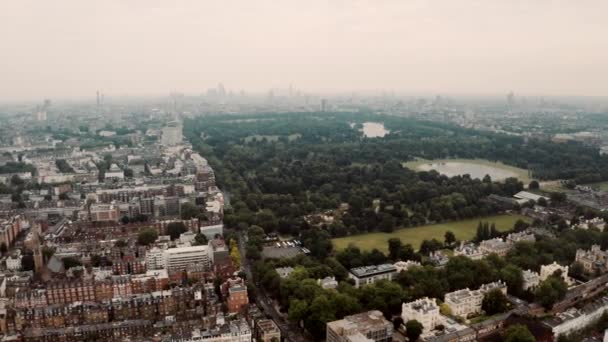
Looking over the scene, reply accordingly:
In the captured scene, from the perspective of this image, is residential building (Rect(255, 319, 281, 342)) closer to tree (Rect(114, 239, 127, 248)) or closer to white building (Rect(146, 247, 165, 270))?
white building (Rect(146, 247, 165, 270))

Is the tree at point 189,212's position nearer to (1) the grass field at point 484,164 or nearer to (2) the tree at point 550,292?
(2) the tree at point 550,292

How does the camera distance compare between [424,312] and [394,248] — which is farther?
[394,248]

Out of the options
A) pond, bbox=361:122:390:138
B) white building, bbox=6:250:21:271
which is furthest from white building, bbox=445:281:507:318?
pond, bbox=361:122:390:138

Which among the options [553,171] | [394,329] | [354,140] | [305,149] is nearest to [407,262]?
[394,329]

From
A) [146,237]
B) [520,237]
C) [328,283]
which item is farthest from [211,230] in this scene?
[520,237]

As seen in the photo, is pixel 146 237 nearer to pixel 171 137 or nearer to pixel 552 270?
pixel 552 270

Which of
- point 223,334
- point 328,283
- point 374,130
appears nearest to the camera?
point 223,334

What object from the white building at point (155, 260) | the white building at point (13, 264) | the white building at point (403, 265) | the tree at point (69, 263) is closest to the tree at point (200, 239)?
the white building at point (155, 260)
